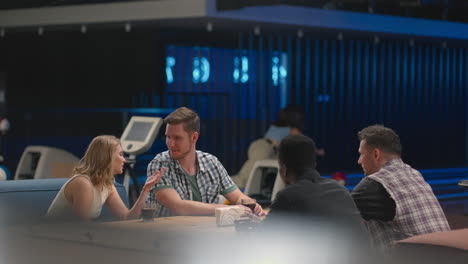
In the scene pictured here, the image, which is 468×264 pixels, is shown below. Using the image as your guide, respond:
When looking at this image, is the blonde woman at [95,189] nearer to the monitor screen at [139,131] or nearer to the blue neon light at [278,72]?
the monitor screen at [139,131]

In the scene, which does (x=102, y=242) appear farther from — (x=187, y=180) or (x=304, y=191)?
(x=187, y=180)

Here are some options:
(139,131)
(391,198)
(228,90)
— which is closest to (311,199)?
(391,198)

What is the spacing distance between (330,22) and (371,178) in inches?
334

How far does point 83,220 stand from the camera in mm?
4125

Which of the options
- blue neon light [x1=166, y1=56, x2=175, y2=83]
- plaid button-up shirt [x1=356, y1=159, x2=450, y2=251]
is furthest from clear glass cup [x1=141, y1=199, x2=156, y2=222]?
blue neon light [x1=166, y1=56, x2=175, y2=83]

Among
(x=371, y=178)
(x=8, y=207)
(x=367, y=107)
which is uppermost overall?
(x=371, y=178)

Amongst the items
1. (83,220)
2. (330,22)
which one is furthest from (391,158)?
(330,22)

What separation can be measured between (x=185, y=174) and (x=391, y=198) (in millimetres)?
1151

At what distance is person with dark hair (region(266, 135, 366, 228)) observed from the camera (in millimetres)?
3275

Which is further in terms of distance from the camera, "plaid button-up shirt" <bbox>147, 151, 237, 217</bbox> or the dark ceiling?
the dark ceiling

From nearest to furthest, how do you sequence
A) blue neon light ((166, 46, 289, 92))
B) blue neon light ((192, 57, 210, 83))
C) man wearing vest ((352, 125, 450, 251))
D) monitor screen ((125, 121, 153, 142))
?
1. man wearing vest ((352, 125, 450, 251))
2. monitor screen ((125, 121, 153, 142))
3. blue neon light ((166, 46, 289, 92))
4. blue neon light ((192, 57, 210, 83))

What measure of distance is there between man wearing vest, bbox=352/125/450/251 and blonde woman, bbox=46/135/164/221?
1.01 meters

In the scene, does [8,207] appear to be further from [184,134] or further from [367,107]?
[367,107]

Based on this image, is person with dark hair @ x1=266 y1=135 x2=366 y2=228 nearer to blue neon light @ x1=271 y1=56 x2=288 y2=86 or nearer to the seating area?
the seating area
